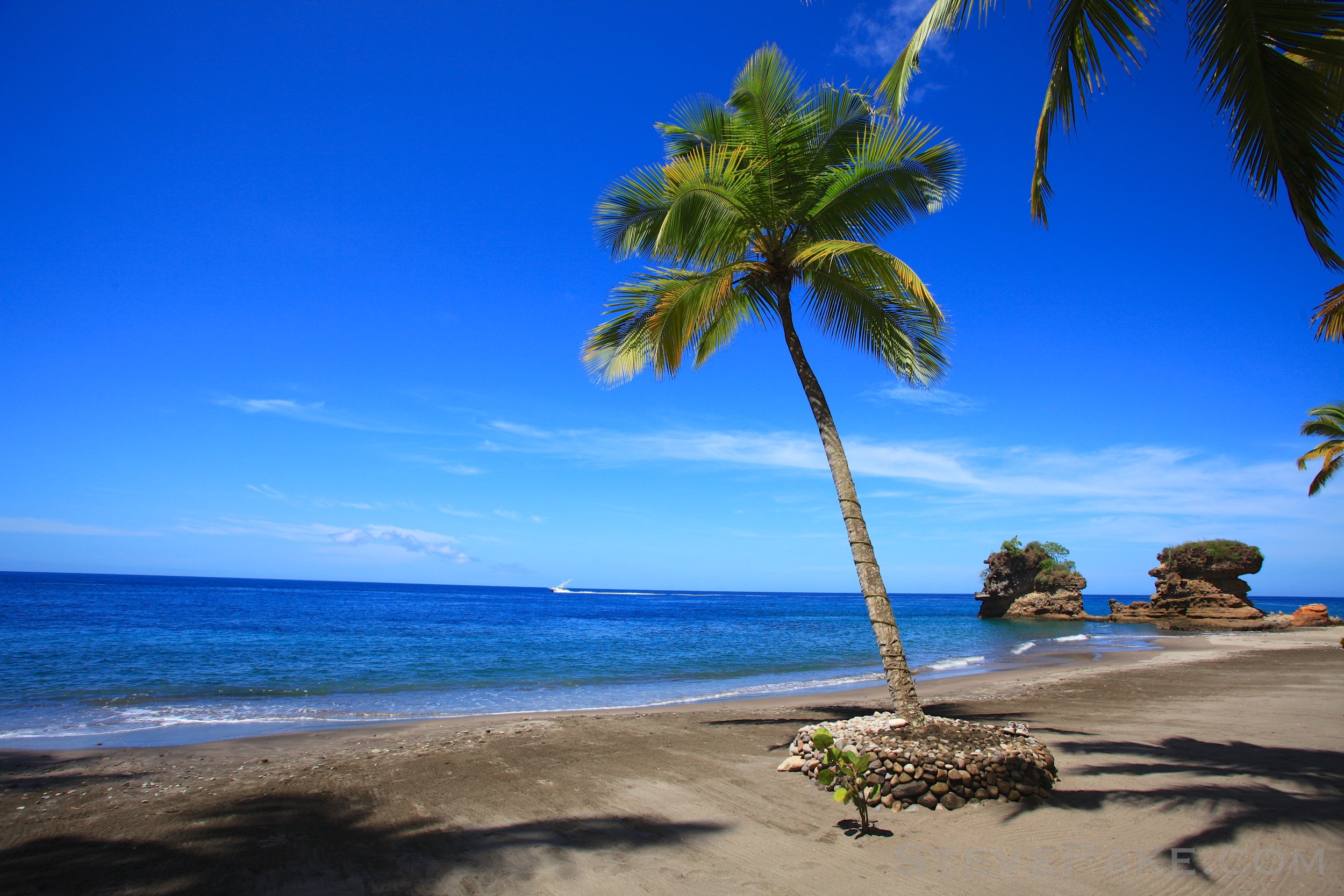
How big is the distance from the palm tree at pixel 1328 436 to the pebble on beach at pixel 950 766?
26831 mm

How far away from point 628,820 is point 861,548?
3.55 m

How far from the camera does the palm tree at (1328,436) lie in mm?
22750

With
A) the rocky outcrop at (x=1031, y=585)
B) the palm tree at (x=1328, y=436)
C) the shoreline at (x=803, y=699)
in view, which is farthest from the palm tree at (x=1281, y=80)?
the rocky outcrop at (x=1031, y=585)

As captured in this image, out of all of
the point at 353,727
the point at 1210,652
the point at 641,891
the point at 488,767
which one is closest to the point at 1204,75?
the point at 641,891

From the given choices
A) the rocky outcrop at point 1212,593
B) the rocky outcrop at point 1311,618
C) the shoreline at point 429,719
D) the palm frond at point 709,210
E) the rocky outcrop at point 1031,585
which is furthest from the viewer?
the rocky outcrop at point 1031,585

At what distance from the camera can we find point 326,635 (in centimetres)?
3033

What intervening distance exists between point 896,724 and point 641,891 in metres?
3.21

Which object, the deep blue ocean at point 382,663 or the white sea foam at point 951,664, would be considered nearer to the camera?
the deep blue ocean at point 382,663

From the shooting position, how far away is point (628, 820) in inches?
208

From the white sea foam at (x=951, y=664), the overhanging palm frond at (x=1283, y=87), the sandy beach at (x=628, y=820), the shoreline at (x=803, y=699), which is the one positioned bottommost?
the white sea foam at (x=951, y=664)

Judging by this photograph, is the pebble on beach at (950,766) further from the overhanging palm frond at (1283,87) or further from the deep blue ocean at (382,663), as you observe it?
the deep blue ocean at (382,663)

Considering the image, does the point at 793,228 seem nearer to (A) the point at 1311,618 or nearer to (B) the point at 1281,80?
(B) the point at 1281,80

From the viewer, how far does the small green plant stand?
478 centimetres

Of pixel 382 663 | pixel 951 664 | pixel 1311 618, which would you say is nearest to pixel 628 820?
pixel 382 663
